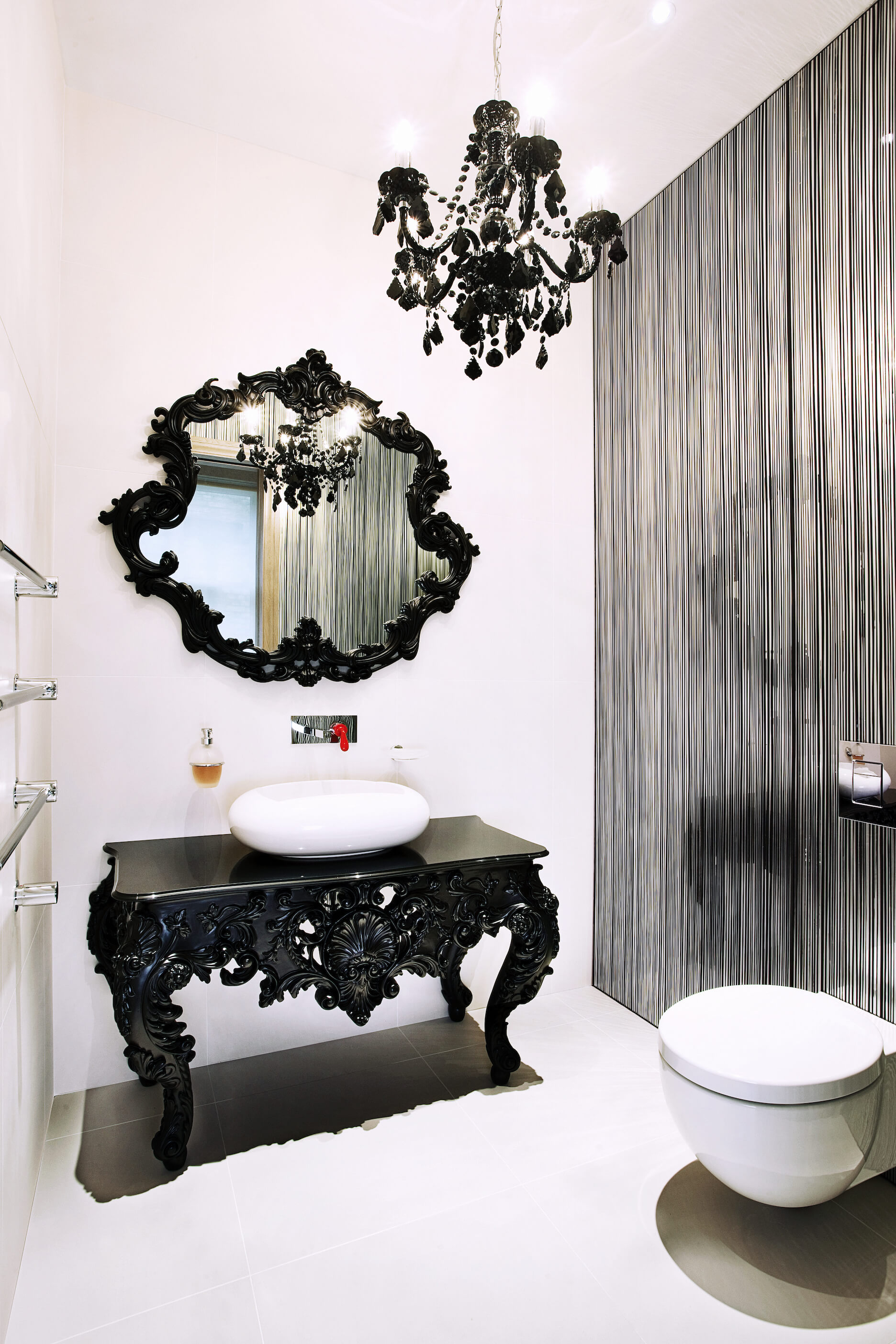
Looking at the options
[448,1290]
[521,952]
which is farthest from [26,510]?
[448,1290]

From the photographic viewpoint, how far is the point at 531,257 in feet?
4.65

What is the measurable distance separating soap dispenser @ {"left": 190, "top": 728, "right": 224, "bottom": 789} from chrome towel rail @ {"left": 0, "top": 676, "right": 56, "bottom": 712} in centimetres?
84

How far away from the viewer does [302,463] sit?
7.34ft

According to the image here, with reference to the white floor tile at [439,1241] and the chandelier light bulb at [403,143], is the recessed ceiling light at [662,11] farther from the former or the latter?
the white floor tile at [439,1241]

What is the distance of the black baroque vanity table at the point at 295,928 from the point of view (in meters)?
1.62

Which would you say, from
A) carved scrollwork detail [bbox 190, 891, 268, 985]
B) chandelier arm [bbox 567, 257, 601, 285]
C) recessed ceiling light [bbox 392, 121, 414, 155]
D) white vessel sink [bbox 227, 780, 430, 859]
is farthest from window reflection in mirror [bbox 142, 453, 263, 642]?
chandelier arm [bbox 567, 257, 601, 285]

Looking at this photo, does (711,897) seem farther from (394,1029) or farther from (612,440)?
(612,440)

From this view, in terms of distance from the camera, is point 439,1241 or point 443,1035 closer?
point 439,1241

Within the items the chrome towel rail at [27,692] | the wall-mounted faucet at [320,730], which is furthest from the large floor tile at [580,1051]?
the chrome towel rail at [27,692]

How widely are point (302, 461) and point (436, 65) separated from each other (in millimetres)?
1086

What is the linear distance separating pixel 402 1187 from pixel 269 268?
8.25 ft

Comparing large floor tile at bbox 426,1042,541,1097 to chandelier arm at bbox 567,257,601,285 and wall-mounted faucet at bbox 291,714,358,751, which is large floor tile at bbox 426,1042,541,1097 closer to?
wall-mounted faucet at bbox 291,714,358,751

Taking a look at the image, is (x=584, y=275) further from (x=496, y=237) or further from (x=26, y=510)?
(x=26, y=510)

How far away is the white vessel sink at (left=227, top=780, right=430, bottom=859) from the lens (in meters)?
1.76
